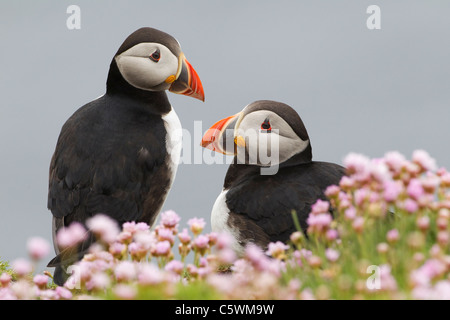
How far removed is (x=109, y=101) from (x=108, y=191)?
1.26 m

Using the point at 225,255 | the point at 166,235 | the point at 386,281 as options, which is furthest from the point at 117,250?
the point at 386,281

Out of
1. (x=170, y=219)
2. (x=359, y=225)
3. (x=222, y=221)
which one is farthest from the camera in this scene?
(x=222, y=221)

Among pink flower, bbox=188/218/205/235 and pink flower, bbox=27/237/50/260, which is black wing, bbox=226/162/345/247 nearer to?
pink flower, bbox=188/218/205/235

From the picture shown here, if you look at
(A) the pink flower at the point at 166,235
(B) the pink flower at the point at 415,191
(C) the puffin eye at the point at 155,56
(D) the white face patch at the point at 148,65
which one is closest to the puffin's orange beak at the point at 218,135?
(D) the white face patch at the point at 148,65

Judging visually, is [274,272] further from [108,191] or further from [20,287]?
[108,191]

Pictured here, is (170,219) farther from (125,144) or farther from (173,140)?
(173,140)

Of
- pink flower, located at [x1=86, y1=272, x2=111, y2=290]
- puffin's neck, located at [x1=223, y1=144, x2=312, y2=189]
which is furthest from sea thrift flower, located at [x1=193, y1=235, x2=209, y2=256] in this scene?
puffin's neck, located at [x1=223, y1=144, x2=312, y2=189]

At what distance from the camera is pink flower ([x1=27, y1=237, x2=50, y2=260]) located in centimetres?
314

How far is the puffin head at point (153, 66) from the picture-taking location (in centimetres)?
686

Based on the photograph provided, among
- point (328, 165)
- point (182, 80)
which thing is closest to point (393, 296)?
point (328, 165)

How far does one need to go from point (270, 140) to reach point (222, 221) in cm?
99

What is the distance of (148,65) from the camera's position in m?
6.84

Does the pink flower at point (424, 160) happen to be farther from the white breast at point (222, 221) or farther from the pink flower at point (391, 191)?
the white breast at point (222, 221)

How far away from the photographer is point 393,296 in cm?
294
